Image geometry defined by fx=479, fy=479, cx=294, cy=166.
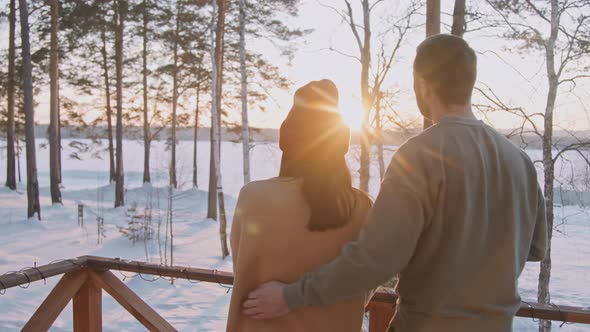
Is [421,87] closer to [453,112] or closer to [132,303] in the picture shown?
[453,112]

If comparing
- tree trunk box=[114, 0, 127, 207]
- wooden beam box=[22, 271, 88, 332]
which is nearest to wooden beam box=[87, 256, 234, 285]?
wooden beam box=[22, 271, 88, 332]

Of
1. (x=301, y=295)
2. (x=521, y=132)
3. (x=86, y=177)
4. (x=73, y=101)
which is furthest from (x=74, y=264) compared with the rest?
(x=86, y=177)

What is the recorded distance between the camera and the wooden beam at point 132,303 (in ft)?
8.75

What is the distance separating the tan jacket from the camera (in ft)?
4.65

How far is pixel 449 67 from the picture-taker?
1.26 meters

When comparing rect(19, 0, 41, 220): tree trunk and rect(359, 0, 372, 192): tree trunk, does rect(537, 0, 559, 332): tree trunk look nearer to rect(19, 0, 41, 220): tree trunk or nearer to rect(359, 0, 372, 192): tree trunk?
rect(359, 0, 372, 192): tree trunk

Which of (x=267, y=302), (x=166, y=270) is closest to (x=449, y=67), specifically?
(x=267, y=302)

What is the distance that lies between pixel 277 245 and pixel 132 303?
1.64 m

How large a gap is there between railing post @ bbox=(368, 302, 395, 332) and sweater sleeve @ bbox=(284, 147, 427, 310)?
3.06 feet

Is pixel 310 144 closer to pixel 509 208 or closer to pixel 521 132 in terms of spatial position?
pixel 509 208

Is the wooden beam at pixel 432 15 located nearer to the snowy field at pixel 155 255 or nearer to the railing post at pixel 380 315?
the snowy field at pixel 155 255

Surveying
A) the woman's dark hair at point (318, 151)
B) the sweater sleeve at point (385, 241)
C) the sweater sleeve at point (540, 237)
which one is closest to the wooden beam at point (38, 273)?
the woman's dark hair at point (318, 151)

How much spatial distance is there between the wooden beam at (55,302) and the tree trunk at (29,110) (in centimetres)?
1234

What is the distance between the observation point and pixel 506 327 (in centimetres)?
132
